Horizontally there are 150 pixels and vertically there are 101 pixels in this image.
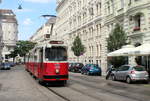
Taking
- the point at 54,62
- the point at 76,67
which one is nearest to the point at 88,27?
the point at 76,67

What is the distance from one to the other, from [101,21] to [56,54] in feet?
95.0

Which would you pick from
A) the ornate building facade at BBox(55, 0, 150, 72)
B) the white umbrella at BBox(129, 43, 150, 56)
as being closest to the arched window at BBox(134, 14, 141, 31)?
the ornate building facade at BBox(55, 0, 150, 72)

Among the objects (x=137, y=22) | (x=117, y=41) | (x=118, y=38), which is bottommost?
(x=117, y=41)

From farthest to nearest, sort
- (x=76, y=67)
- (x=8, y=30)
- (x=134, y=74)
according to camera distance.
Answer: (x=8, y=30) → (x=76, y=67) → (x=134, y=74)

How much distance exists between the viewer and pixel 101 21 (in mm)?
49281

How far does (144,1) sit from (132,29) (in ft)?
13.5

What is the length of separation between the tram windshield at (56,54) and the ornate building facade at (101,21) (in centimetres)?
1483

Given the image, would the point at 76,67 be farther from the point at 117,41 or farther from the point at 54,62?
the point at 54,62

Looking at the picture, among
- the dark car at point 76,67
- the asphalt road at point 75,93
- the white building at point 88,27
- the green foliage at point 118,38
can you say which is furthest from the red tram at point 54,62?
the dark car at point 76,67

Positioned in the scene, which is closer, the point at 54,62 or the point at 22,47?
the point at 54,62

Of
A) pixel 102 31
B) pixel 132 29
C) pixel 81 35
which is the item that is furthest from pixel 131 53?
pixel 81 35

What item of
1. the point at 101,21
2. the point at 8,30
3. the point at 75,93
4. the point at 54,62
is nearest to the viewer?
the point at 75,93

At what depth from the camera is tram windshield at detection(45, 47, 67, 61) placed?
21.1 metres

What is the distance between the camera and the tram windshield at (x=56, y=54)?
69.3 feet
